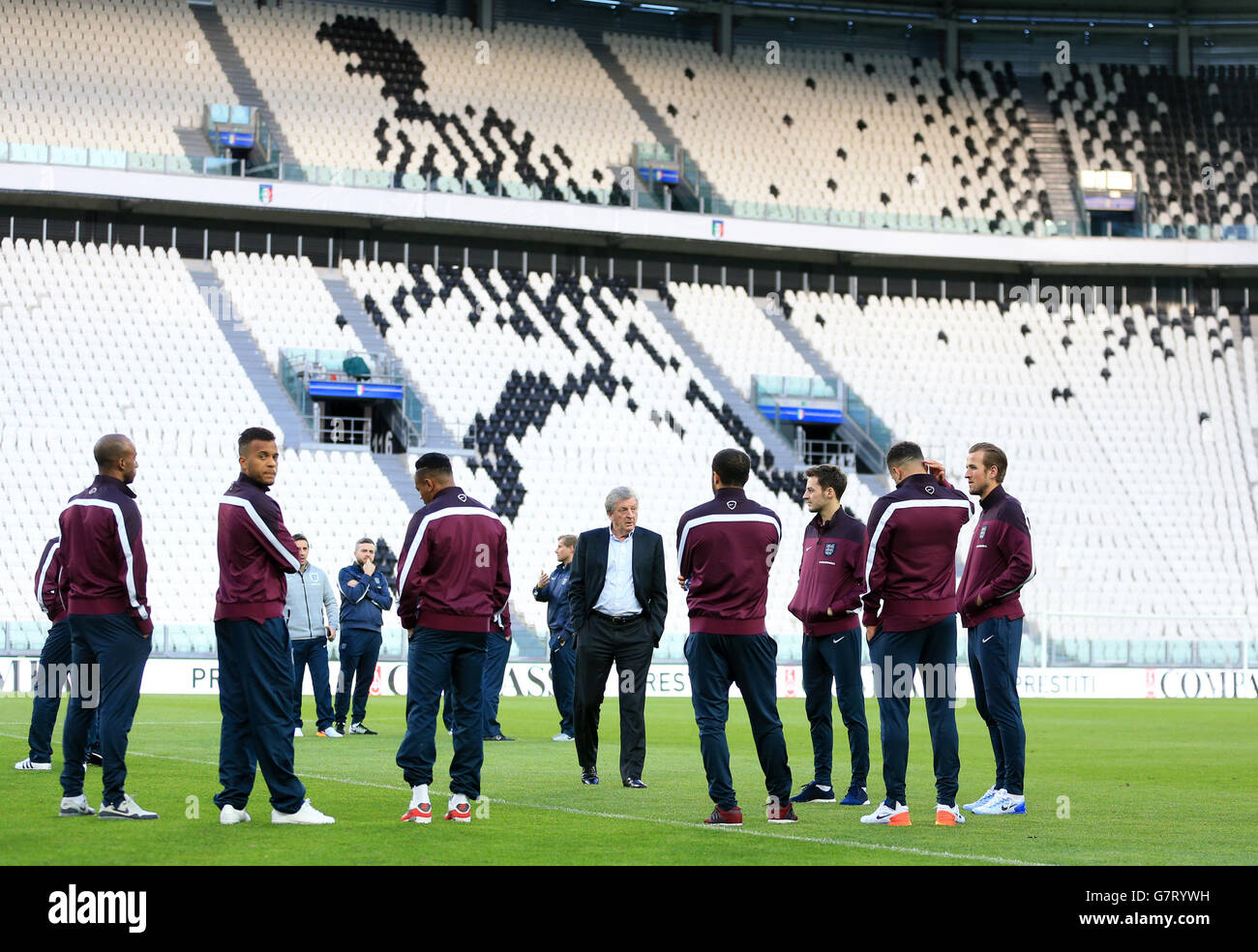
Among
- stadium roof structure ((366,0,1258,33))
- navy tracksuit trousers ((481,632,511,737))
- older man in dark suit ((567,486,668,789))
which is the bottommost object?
navy tracksuit trousers ((481,632,511,737))

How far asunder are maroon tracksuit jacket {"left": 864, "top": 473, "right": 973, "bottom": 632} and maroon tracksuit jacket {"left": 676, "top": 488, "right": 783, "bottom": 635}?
2.42 feet

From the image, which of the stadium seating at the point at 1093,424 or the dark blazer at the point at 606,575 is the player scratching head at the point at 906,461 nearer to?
the dark blazer at the point at 606,575

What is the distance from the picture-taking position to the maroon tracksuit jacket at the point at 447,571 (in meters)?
10.3

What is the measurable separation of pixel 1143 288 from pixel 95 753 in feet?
143

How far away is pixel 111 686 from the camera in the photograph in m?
10.3

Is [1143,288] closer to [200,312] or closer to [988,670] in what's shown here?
[200,312]

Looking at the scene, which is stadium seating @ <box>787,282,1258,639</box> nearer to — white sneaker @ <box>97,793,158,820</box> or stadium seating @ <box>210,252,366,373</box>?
stadium seating @ <box>210,252,366,373</box>

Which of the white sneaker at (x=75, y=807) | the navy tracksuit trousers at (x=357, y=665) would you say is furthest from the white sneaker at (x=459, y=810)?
the navy tracksuit trousers at (x=357, y=665)

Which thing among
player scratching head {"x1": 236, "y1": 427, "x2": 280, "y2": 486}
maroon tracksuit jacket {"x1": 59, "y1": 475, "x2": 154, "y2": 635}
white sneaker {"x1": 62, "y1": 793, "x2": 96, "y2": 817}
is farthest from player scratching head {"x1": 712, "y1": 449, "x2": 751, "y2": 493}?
white sneaker {"x1": 62, "y1": 793, "x2": 96, "y2": 817}

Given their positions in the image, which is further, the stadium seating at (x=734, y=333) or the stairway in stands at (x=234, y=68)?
the stadium seating at (x=734, y=333)

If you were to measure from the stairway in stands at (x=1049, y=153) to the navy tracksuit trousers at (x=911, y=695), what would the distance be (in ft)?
133

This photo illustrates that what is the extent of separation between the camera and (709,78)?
168 feet

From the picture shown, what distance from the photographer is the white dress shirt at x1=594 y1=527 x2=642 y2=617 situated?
43.2 feet

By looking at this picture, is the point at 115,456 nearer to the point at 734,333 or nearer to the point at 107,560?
the point at 107,560
